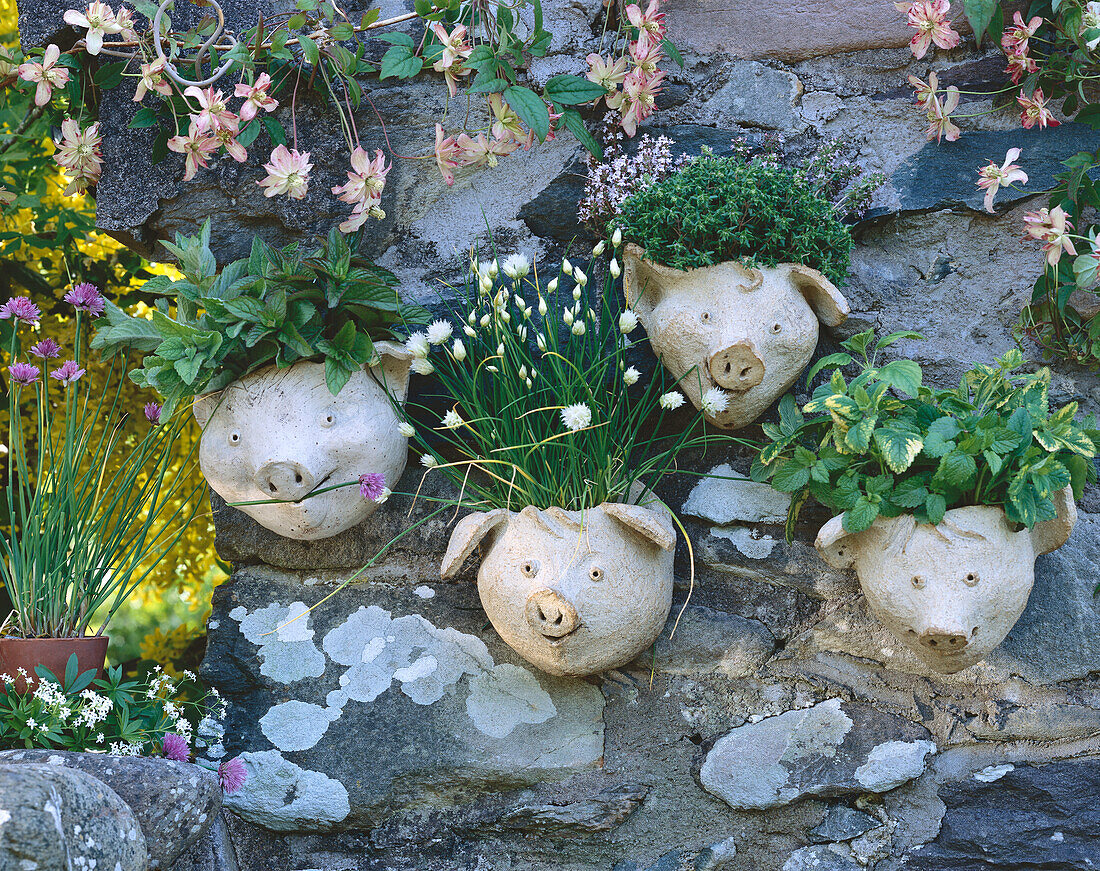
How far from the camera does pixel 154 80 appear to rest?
1.97 meters

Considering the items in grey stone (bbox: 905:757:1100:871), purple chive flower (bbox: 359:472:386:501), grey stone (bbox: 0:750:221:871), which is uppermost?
purple chive flower (bbox: 359:472:386:501)

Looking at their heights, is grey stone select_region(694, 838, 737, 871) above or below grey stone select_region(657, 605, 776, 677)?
below

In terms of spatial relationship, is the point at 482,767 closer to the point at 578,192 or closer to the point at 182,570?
the point at 578,192

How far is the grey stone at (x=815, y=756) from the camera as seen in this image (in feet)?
5.96

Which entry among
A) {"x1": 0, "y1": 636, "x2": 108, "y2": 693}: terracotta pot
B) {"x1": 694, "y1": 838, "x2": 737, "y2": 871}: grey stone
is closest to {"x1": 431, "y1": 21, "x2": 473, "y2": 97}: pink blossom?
{"x1": 0, "y1": 636, "x2": 108, "y2": 693}: terracotta pot

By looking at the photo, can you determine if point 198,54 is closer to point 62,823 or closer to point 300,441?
point 300,441

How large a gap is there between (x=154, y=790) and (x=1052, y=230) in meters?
1.86

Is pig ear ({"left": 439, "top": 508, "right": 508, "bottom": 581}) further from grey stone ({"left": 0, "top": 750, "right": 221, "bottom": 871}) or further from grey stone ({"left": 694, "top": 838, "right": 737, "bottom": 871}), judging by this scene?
grey stone ({"left": 694, "top": 838, "right": 737, "bottom": 871})

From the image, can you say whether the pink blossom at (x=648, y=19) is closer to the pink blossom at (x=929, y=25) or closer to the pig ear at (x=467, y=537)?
the pink blossom at (x=929, y=25)

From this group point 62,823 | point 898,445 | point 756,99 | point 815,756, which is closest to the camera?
point 62,823

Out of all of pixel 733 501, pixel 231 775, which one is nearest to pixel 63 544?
pixel 231 775

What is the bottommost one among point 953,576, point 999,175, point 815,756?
point 815,756

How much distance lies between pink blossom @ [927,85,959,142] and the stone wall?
6 cm

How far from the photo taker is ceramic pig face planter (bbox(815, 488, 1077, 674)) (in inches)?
64.4
